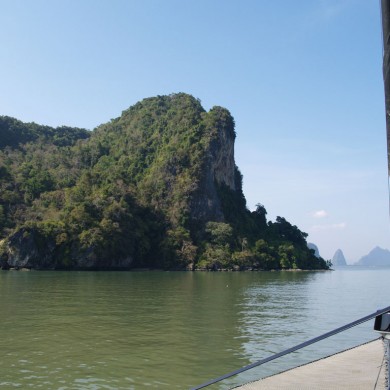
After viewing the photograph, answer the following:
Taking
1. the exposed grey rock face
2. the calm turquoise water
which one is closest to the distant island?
the exposed grey rock face

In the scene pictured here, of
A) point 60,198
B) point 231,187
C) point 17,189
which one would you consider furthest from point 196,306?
point 231,187

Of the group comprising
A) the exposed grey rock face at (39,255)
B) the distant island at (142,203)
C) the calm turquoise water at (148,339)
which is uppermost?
the distant island at (142,203)

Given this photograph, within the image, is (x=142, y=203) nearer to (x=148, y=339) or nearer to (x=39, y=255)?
(x=39, y=255)

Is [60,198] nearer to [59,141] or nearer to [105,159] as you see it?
[105,159]

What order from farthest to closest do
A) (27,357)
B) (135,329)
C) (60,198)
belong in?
(60,198) → (135,329) → (27,357)

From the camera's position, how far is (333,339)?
13.5 meters

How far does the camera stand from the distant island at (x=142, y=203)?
221ft

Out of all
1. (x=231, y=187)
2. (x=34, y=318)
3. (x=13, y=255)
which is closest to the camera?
(x=34, y=318)

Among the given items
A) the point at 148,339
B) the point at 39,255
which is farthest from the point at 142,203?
the point at 148,339

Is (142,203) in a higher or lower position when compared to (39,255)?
higher

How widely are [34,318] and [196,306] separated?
8.17m

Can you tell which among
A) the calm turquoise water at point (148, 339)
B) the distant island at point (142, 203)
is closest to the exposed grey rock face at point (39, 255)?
the distant island at point (142, 203)

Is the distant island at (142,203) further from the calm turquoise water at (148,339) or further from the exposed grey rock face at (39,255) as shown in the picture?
the calm turquoise water at (148,339)

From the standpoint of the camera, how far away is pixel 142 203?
84.5 meters
